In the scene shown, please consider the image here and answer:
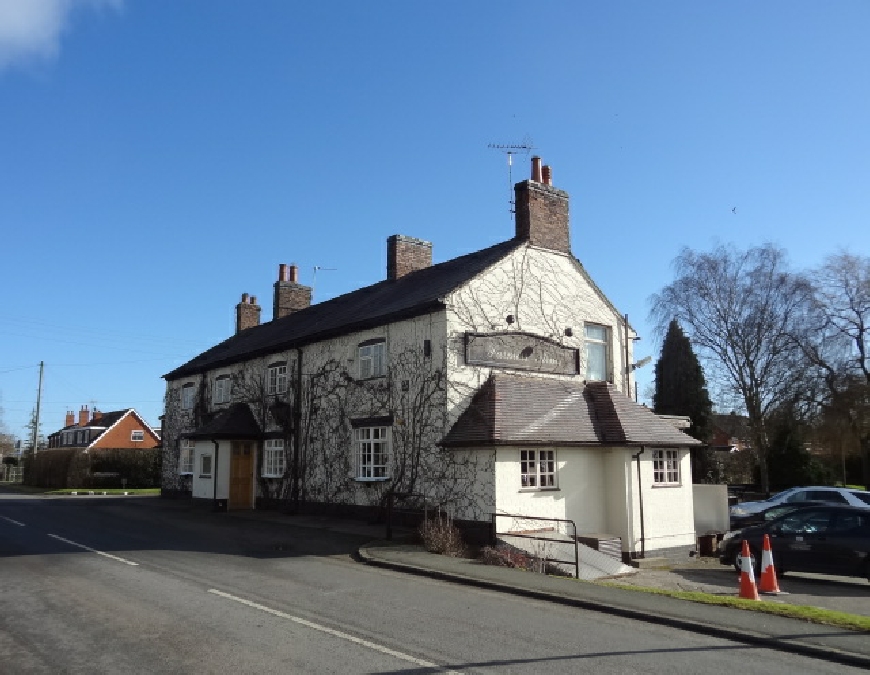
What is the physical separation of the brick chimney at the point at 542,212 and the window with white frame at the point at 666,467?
6.54 m

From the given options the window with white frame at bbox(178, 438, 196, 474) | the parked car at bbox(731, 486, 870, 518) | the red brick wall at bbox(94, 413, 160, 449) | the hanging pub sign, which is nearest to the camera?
the hanging pub sign

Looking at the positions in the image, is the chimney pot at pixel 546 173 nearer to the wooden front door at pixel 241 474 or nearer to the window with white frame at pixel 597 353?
the window with white frame at pixel 597 353

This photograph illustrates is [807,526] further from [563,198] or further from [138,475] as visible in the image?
[138,475]

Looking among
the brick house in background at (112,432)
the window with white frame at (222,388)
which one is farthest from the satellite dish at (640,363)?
the brick house in background at (112,432)

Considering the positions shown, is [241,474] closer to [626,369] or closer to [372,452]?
[372,452]

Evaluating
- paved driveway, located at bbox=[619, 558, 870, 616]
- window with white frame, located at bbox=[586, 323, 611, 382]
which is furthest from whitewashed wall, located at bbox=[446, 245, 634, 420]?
paved driveway, located at bbox=[619, 558, 870, 616]

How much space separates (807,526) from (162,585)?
12.5 metres

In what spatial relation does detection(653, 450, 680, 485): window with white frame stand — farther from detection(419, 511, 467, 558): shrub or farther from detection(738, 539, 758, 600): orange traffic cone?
detection(738, 539, 758, 600): orange traffic cone

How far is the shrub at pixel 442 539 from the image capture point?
1493cm

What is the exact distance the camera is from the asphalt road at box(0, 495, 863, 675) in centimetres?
689

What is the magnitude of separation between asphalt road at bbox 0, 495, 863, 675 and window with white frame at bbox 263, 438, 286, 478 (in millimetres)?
10438

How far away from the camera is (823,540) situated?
14172 mm

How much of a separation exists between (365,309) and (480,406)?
6574 mm

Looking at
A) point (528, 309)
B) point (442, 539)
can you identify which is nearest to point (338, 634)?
point (442, 539)
